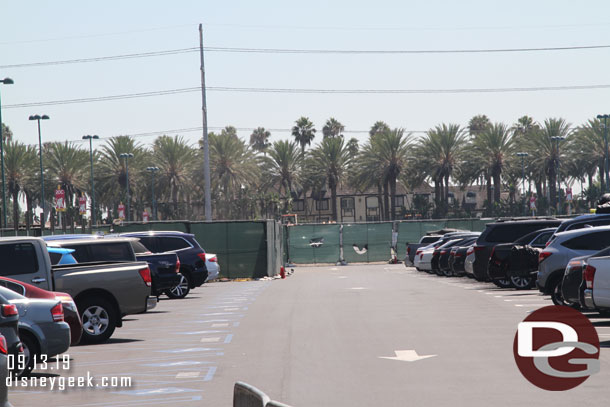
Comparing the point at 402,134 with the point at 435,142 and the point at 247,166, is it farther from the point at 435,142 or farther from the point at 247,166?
the point at 247,166

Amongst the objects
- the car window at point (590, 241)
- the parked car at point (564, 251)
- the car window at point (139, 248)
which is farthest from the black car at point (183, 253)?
the car window at point (590, 241)

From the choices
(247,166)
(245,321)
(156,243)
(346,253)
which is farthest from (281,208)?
(245,321)

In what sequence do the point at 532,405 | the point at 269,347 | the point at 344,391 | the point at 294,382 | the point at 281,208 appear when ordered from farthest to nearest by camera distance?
the point at 281,208 < the point at 269,347 < the point at 294,382 < the point at 344,391 < the point at 532,405

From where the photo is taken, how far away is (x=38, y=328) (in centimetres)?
1281

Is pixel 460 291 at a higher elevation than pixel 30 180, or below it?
below

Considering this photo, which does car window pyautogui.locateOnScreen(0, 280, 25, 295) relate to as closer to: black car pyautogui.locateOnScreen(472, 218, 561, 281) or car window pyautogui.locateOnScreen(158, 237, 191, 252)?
car window pyautogui.locateOnScreen(158, 237, 191, 252)

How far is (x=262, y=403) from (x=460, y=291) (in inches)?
945

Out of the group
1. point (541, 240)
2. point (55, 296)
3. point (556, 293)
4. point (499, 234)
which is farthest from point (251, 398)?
point (499, 234)

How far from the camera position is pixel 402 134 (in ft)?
283

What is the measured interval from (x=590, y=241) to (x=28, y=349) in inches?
515

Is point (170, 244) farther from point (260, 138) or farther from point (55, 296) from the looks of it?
point (260, 138)

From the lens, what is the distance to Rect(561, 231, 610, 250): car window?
21.0m

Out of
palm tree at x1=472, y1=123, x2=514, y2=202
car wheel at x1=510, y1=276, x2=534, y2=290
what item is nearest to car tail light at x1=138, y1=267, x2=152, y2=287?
car wheel at x1=510, y1=276, x2=534, y2=290

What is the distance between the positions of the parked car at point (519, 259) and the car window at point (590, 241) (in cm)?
574
